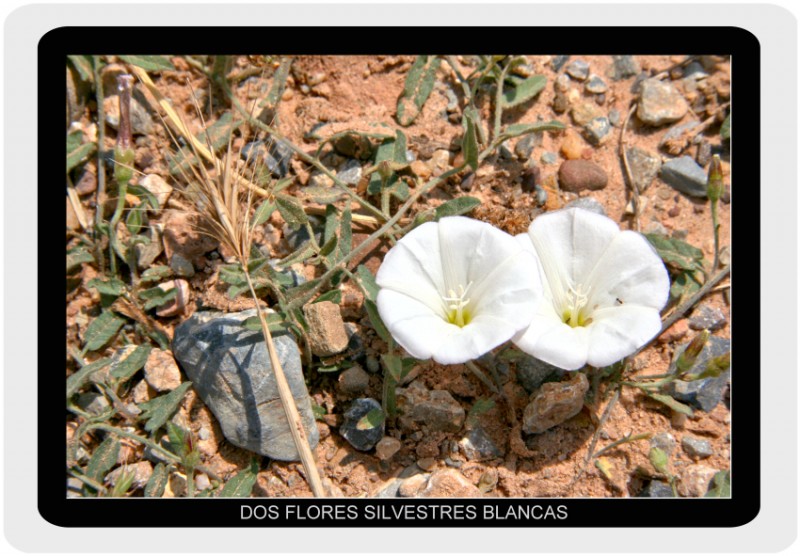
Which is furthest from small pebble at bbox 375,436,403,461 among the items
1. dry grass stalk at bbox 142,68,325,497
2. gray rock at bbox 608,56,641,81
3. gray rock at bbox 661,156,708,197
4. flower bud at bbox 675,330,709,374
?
gray rock at bbox 608,56,641,81

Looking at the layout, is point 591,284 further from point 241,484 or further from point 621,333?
point 241,484

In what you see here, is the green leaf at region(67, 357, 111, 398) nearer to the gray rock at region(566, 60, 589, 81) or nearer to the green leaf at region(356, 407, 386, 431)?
the green leaf at region(356, 407, 386, 431)

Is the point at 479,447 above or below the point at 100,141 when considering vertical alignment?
below

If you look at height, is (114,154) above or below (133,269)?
above

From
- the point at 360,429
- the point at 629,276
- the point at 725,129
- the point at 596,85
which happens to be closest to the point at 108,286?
the point at 360,429

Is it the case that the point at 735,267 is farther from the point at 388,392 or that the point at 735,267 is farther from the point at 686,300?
the point at 388,392

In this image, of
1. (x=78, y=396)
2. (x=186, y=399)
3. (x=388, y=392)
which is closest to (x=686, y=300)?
(x=388, y=392)
